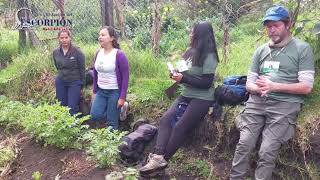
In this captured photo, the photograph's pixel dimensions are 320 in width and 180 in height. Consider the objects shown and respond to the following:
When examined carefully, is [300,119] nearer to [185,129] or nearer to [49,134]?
[185,129]

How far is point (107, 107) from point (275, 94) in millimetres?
2421

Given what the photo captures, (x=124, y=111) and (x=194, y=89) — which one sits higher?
(x=194, y=89)

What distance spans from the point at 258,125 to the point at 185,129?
0.84 metres

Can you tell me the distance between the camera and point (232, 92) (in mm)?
5059

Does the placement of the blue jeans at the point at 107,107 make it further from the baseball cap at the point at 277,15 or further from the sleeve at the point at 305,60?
the sleeve at the point at 305,60

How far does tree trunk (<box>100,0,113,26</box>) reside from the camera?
24.8 feet

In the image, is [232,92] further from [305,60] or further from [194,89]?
[305,60]

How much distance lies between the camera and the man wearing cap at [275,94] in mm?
4332

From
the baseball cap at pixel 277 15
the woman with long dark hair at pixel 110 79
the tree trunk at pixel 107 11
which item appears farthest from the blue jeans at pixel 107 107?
the baseball cap at pixel 277 15

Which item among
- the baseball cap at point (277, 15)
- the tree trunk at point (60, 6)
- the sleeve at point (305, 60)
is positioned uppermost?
the tree trunk at point (60, 6)

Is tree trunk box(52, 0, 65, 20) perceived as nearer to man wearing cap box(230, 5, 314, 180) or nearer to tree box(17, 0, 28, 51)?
tree box(17, 0, 28, 51)

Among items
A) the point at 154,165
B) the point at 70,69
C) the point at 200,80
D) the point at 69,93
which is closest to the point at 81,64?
the point at 70,69

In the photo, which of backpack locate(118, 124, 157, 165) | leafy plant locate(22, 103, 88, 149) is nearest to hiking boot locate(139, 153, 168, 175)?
backpack locate(118, 124, 157, 165)

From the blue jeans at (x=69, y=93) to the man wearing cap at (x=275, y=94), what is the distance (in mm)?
2881
